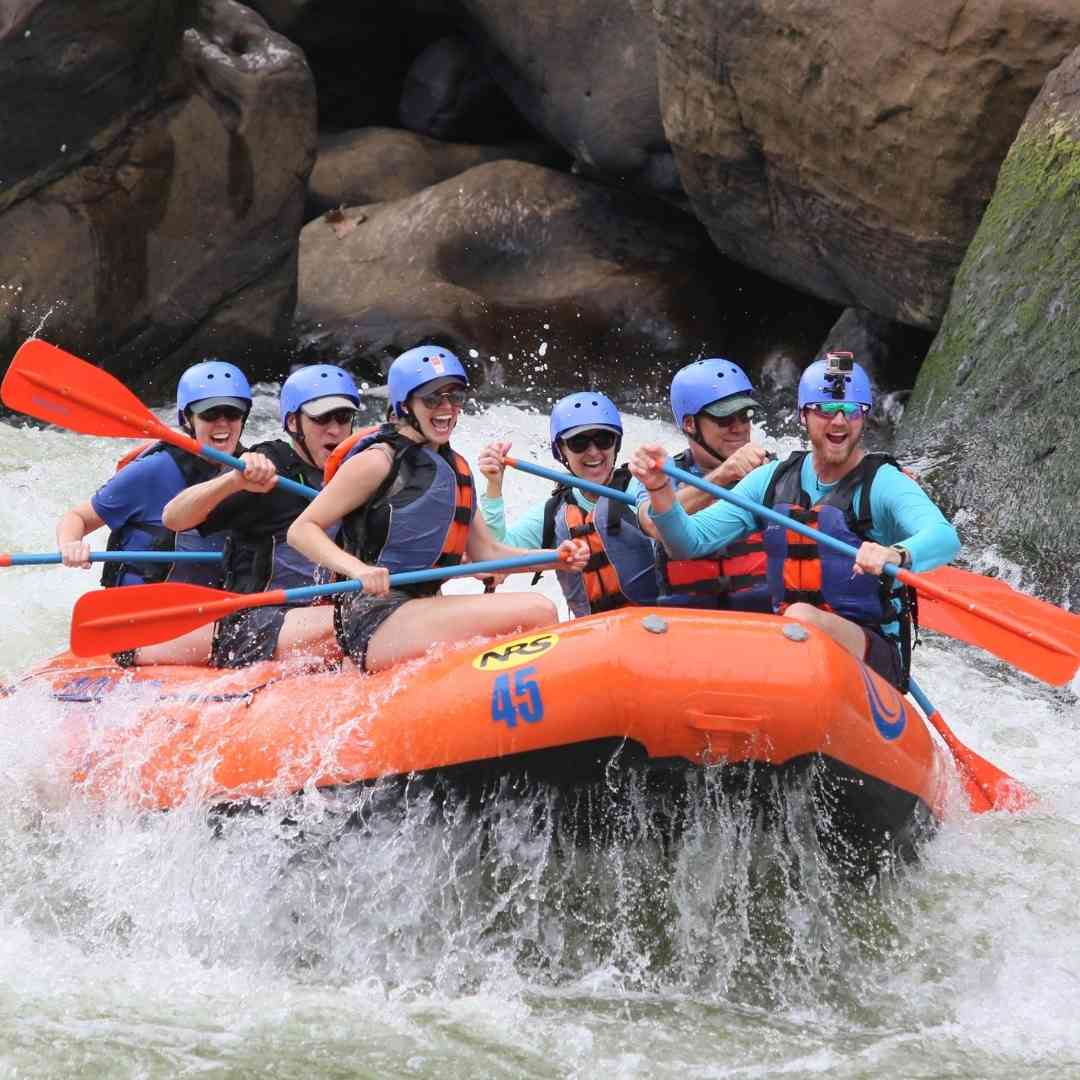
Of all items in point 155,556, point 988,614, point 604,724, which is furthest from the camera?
point 155,556

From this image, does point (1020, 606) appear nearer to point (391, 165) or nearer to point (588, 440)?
point (588, 440)

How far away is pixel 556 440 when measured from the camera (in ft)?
16.4

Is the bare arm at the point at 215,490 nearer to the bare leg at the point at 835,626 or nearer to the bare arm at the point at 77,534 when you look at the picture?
the bare arm at the point at 77,534

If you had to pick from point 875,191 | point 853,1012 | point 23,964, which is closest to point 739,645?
point 853,1012

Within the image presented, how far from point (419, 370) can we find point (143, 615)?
102 centimetres

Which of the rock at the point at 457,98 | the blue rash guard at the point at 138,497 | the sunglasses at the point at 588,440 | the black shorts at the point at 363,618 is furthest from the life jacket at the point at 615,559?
the rock at the point at 457,98

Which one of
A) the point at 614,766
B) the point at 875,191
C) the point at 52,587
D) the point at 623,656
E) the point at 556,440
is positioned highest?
the point at 875,191

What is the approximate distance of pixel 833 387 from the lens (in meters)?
→ 4.37

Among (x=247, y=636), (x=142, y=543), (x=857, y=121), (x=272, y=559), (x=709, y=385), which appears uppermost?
(x=857, y=121)

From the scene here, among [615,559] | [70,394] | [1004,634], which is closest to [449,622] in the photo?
[615,559]

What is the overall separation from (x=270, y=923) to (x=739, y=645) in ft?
4.63

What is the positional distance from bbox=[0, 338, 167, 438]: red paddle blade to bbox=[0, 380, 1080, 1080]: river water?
1179 mm

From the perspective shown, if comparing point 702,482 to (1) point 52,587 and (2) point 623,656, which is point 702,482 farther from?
(1) point 52,587

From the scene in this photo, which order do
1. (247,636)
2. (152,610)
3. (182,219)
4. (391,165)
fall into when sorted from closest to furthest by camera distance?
(152,610) → (247,636) → (182,219) → (391,165)
